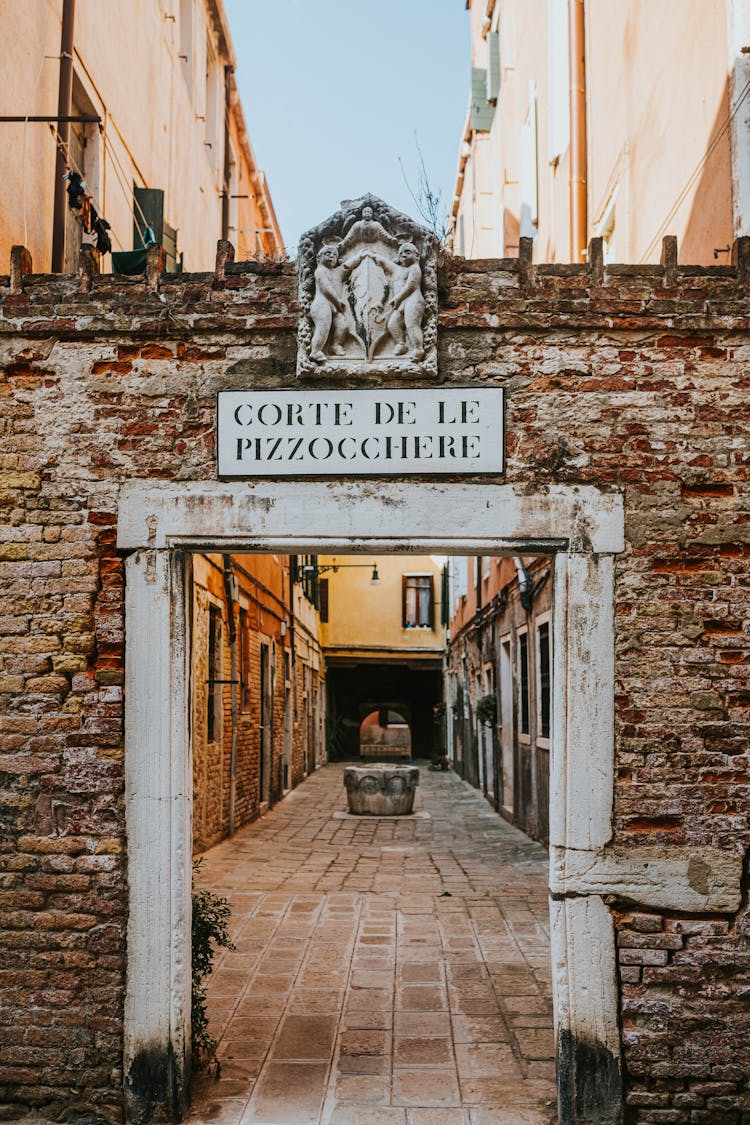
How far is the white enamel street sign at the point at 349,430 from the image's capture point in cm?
468

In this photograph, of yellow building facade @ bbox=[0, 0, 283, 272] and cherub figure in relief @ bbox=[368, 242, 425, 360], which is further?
yellow building facade @ bbox=[0, 0, 283, 272]

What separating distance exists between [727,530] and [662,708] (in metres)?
0.80

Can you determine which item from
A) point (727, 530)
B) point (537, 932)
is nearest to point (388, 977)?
point (537, 932)

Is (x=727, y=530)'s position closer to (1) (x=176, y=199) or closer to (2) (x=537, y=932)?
(2) (x=537, y=932)

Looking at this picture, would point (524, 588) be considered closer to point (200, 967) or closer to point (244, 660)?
point (244, 660)

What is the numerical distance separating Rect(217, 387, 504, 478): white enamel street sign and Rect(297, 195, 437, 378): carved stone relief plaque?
0.44 feet

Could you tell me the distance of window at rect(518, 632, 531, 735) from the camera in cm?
1349

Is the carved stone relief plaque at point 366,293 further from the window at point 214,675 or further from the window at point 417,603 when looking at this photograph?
the window at point 417,603

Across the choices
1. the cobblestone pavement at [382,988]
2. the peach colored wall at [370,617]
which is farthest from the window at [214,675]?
the peach colored wall at [370,617]

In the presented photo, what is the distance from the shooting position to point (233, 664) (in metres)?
13.0

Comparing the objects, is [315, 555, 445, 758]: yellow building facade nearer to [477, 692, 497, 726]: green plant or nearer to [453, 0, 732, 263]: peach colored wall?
[477, 692, 497, 726]: green plant

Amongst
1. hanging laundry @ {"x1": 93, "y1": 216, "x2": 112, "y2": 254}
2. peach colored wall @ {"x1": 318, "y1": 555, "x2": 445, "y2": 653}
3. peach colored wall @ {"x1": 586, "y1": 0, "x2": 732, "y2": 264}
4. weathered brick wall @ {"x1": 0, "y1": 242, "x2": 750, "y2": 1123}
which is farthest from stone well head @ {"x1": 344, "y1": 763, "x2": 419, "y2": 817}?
peach colored wall @ {"x1": 318, "y1": 555, "x2": 445, "y2": 653}

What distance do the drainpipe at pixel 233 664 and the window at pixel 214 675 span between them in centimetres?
40

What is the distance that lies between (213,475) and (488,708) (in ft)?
40.7
